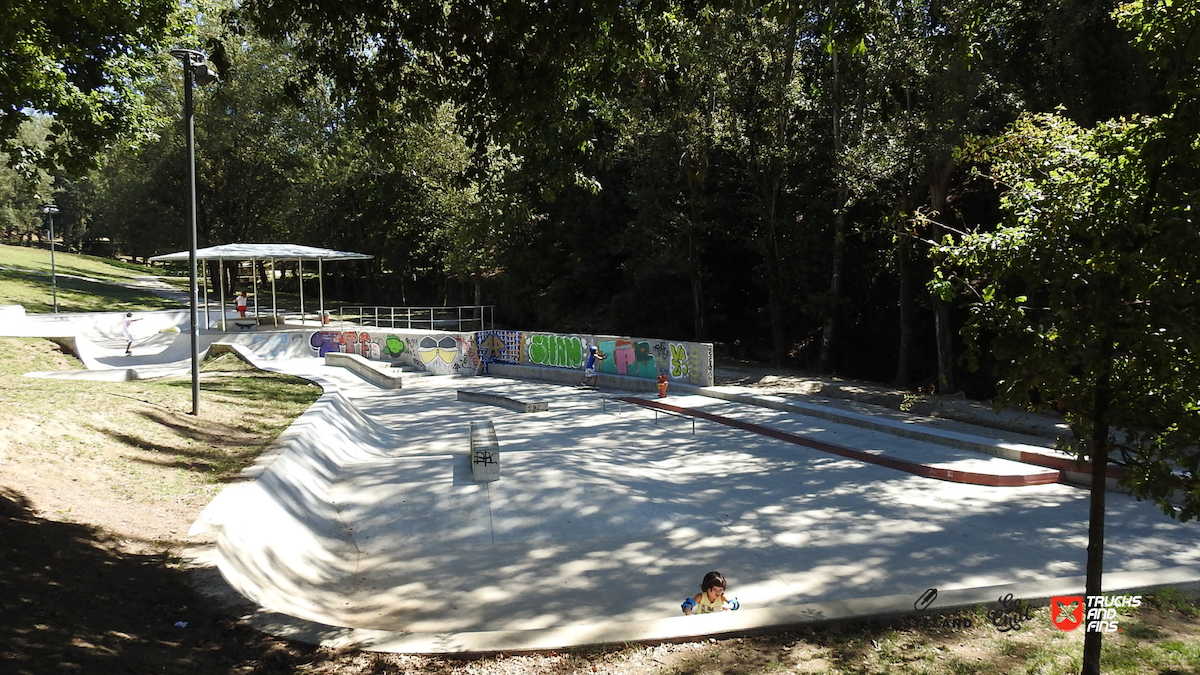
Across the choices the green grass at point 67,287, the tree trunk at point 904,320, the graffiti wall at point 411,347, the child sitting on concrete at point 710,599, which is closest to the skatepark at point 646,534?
the child sitting on concrete at point 710,599

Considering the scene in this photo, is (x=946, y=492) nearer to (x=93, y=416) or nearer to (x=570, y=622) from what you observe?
(x=570, y=622)

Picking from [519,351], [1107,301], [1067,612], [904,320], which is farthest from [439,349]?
[1107,301]

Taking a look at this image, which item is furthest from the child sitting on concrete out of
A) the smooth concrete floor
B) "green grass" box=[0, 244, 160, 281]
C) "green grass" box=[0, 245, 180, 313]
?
"green grass" box=[0, 244, 160, 281]

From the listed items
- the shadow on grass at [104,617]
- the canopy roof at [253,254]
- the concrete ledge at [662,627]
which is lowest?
the concrete ledge at [662,627]

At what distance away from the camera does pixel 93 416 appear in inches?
439

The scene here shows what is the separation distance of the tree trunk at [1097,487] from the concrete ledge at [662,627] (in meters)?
1.07

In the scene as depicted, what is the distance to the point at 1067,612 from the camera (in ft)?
19.8

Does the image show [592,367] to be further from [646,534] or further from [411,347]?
[646,534]

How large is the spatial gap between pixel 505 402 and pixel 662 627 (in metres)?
16.6

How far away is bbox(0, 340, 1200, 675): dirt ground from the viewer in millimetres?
4875

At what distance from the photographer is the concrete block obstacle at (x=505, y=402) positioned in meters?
20.9

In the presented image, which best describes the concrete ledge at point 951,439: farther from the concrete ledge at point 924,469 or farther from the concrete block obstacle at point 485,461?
the concrete block obstacle at point 485,461

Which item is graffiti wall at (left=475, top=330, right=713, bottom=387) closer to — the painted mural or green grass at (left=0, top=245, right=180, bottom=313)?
the painted mural

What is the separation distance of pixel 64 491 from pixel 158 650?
4433 mm
